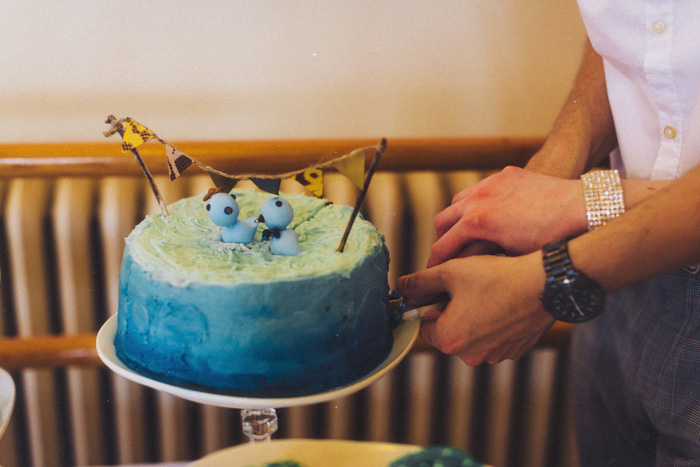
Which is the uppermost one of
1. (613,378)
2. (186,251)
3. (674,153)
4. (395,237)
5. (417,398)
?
(674,153)

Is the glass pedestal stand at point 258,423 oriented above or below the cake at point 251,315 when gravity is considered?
below

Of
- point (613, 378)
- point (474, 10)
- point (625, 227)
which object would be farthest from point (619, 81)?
point (474, 10)

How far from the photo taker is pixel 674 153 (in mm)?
841

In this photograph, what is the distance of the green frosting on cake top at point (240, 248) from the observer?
0.68 meters

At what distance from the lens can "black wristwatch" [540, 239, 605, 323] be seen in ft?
2.28

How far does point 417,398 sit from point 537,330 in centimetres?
81

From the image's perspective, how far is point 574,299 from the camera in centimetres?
70

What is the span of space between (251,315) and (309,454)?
169mm

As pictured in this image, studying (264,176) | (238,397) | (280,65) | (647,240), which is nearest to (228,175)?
(264,176)

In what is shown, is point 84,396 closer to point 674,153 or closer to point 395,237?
point 395,237

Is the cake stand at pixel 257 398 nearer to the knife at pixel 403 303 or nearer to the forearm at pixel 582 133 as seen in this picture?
the knife at pixel 403 303

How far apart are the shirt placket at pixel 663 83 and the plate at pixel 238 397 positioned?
459 mm

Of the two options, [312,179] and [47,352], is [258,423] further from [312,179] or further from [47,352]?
[47,352]

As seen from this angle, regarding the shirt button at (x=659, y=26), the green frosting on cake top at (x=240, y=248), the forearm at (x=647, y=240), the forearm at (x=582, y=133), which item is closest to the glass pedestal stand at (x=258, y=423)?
the green frosting on cake top at (x=240, y=248)
